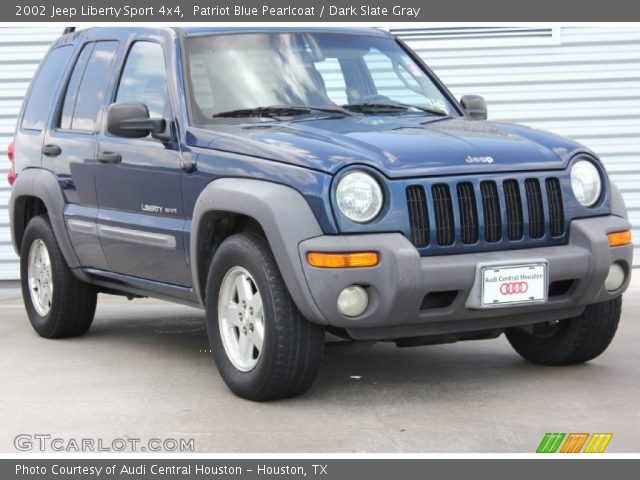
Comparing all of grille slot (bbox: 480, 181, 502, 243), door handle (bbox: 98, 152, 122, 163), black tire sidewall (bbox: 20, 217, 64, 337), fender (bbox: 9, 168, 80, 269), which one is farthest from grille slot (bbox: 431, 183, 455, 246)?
black tire sidewall (bbox: 20, 217, 64, 337)

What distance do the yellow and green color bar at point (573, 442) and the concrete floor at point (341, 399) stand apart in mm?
47

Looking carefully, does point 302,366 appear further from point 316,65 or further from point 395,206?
point 316,65

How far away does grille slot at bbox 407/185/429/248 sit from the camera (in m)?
5.86

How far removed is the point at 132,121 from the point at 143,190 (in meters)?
0.46

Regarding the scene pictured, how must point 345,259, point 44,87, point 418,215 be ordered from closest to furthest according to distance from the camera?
point 345,259, point 418,215, point 44,87

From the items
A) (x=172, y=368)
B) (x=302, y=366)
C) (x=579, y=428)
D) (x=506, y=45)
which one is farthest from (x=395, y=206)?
(x=506, y=45)

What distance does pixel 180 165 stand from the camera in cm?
670

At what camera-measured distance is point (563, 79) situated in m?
12.1

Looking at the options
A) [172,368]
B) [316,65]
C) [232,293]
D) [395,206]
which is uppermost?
[316,65]

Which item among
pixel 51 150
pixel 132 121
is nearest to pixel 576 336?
pixel 132 121

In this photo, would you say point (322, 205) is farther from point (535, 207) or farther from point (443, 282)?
point (535, 207)

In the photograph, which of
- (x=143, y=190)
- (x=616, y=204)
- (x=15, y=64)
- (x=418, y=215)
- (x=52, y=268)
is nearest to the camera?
(x=418, y=215)

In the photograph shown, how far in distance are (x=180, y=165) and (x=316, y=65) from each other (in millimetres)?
998

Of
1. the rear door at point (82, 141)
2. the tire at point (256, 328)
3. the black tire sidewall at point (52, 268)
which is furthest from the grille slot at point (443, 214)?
the black tire sidewall at point (52, 268)
